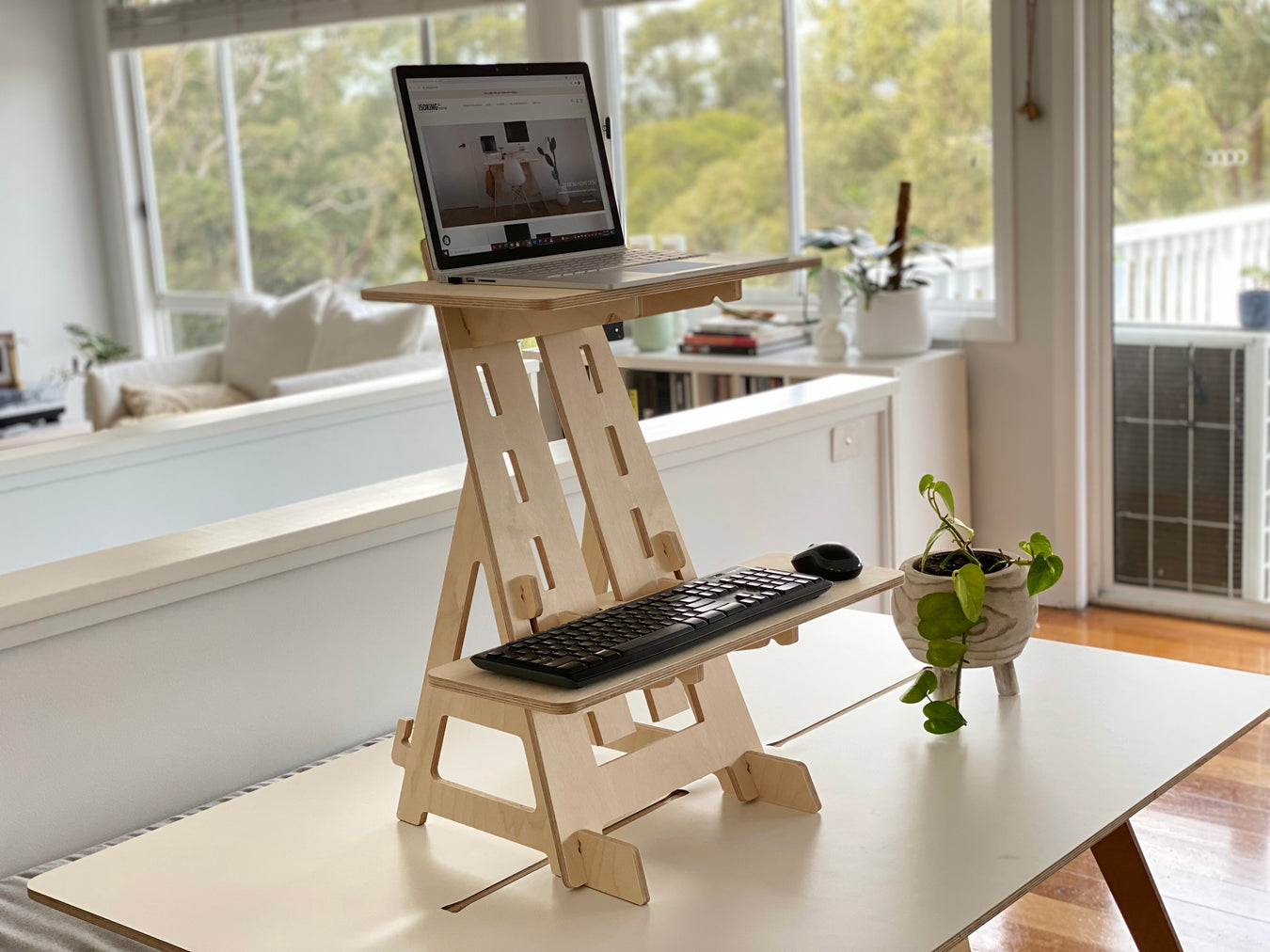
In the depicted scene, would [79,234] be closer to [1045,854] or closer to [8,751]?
[8,751]

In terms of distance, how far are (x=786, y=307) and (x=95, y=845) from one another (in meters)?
3.29

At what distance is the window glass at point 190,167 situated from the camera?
6145 millimetres

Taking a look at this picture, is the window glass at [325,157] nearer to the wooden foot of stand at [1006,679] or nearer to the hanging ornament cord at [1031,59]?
the hanging ornament cord at [1031,59]

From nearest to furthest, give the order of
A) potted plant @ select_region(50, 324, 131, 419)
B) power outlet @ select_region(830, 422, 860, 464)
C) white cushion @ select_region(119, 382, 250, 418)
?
1. power outlet @ select_region(830, 422, 860, 464)
2. white cushion @ select_region(119, 382, 250, 418)
3. potted plant @ select_region(50, 324, 131, 419)

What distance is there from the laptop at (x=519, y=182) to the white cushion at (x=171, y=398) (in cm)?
338

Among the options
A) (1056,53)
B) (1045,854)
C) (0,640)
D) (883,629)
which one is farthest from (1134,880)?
(1056,53)

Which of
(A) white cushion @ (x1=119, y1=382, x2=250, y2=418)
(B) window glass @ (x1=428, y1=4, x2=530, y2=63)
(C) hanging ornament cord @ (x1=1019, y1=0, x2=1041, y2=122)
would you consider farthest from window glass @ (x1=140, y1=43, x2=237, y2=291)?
(C) hanging ornament cord @ (x1=1019, y1=0, x2=1041, y2=122)

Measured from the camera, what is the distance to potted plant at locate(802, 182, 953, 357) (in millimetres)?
3939

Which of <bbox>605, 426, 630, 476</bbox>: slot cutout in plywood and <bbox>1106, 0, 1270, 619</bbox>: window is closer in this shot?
<bbox>605, 426, 630, 476</bbox>: slot cutout in plywood

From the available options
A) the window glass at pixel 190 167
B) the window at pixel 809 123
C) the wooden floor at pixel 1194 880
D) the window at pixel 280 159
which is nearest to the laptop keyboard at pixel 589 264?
the wooden floor at pixel 1194 880

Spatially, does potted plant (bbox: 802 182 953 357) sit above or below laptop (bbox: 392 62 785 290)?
below

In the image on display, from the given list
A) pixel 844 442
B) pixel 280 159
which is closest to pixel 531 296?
pixel 844 442

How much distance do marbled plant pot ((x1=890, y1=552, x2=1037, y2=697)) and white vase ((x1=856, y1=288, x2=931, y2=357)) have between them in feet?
7.89

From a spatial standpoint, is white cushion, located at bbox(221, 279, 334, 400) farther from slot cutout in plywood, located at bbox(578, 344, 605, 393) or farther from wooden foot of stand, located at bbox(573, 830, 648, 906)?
wooden foot of stand, located at bbox(573, 830, 648, 906)
